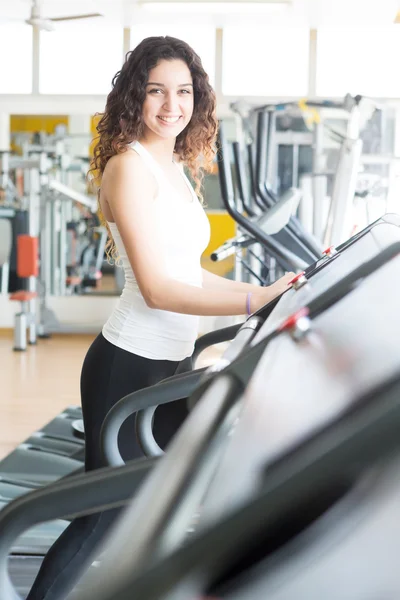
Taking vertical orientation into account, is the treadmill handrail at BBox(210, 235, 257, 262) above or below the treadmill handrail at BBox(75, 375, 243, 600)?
below

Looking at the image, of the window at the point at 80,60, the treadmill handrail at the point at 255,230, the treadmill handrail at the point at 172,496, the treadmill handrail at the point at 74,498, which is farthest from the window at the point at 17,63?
the treadmill handrail at the point at 172,496

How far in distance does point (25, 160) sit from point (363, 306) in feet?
22.0

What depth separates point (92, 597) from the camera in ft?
1.43

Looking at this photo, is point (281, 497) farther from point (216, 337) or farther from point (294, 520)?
point (216, 337)

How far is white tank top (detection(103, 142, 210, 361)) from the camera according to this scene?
5.67 feet

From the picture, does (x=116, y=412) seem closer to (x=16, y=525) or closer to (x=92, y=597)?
(x=16, y=525)

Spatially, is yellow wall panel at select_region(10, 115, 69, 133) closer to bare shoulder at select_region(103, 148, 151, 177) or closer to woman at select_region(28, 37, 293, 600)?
woman at select_region(28, 37, 293, 600)

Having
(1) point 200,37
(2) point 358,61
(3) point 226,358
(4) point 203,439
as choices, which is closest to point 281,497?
(4) point 203,439

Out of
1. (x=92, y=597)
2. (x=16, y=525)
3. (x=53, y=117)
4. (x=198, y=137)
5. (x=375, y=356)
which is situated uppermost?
(x=53, y=117)

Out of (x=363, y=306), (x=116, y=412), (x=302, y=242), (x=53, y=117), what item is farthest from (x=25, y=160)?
(x=363, y=306)

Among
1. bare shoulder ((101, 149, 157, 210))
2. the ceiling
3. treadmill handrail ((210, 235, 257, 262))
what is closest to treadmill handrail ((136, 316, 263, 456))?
bare shoulder ((101, 149, 157, 210))

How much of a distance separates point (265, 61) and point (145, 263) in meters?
6.54

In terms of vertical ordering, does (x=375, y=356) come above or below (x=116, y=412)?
above

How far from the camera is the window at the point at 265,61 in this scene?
25.4 feet
